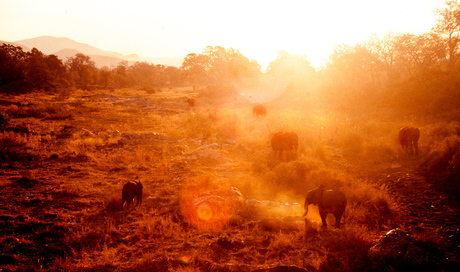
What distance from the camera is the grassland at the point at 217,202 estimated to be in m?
5.40

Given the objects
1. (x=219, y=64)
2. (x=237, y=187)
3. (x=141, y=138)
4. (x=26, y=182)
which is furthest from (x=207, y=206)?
(x=219, y=64)

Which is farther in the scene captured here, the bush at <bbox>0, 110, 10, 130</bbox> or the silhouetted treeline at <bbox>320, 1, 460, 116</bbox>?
the silhouetted treeline at <bbox>320, 1, 460, 116</bbox>

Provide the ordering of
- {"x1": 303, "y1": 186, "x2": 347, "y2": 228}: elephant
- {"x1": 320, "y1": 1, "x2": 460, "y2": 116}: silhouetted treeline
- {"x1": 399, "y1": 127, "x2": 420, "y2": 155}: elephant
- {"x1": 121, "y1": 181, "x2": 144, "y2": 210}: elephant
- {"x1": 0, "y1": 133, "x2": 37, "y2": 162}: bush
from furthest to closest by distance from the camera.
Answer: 1. {"x1": 320, "y1": 1, "x2": 460, "y2": 116}: silhouetted treeline
2. {"x1": 0, "y1": 133, "x2": 37, "y2": 162}: bush
3. {"x1": 399, "y1": 127, "x2": 420, "y2": 155}: elephant
4. {"x1": 121, "y1": 181, "x2": 144, "y2": 210}: elephant
5. {"x1": 303, "y1": 186, "x2": 347, "y2": 228}: elephant

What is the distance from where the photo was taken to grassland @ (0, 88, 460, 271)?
5398 mm

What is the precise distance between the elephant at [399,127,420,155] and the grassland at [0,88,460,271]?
42 centimetres

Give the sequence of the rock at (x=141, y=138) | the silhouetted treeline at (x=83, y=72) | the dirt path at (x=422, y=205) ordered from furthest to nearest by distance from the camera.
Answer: the silhouetted treeline at (x=83, y=72) → the rock at (x=141, y=138) → the dirt path at (x=422, y=205)

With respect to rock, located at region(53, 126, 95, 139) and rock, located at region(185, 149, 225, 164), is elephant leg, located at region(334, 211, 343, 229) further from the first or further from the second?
rock, located at region(53, 126, 95, 139)

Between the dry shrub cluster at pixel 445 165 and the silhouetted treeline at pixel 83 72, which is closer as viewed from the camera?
the dry shrub cluster at pixel 445 165

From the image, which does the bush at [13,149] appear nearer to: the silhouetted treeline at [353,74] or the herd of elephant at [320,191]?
the herd of elephant at [320,191]

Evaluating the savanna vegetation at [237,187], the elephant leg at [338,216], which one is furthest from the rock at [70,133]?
the elephant leg at [338,216]

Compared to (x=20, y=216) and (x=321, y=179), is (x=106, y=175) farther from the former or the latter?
(x=321, y=179)

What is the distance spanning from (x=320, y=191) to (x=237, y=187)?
3.75m

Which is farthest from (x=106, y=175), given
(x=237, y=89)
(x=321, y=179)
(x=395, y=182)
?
(x=237, y=89)

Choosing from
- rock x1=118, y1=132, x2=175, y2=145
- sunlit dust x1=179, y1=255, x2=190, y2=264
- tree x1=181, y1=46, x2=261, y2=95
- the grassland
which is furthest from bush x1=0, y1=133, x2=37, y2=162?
tree x1=181, y1=46, x2=261, y2=95
